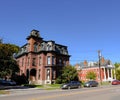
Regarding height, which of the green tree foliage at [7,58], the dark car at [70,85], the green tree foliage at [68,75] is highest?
the green tree foliage at [7,58]

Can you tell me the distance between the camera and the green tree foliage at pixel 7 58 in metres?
43.0

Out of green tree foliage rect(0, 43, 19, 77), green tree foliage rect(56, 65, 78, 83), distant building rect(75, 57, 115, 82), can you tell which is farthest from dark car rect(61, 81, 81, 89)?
distant building rect(75, 57, 115, 82)

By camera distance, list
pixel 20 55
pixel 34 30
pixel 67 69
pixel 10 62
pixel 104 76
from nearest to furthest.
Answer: pixel 10 62 < pixel 67 69 < pixel 34 30 < pixel 20 55 < pixel 104 76

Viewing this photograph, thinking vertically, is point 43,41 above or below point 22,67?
above

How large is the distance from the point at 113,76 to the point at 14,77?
41.4 m

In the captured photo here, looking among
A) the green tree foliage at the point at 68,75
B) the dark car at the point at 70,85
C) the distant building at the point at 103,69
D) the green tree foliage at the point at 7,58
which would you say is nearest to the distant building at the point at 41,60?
the green tree foliage at the point at 68,75

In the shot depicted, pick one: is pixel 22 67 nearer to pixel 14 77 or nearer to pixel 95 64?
pixel 14 77

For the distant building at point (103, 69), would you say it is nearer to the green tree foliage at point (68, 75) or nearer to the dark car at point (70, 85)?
the green tree foliage at point (68, 75)

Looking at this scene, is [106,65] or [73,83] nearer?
[73,83]

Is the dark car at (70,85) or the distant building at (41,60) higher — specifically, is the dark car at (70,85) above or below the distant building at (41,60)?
below

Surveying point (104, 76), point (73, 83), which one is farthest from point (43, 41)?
point (104, 76)

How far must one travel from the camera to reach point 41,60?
→ 6225 centimetres

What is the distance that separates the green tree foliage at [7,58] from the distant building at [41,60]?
14.2 metres

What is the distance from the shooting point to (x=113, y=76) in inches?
3438
